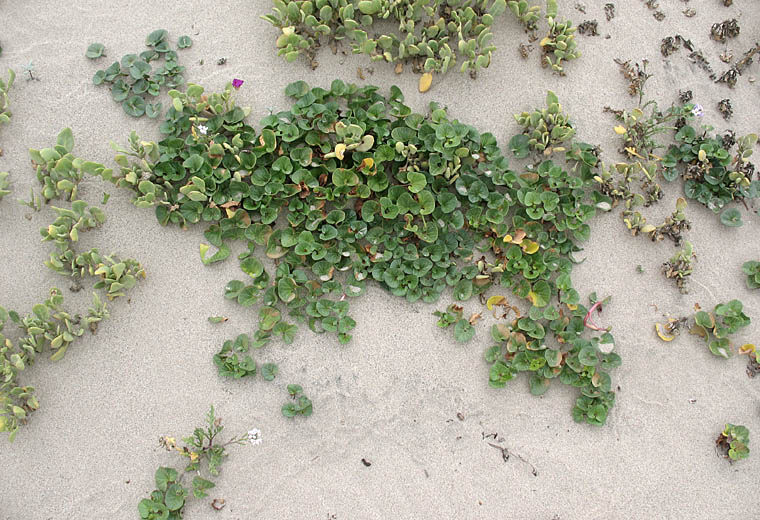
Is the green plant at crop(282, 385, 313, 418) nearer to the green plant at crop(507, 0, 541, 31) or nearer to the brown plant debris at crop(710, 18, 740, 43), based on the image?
the green plant at crop(507, 0, 541, 31)

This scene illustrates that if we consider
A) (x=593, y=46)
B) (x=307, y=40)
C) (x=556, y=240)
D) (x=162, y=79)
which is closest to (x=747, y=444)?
(x=556, y=240)

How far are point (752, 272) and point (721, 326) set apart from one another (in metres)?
0.42

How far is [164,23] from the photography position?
13.0 feet

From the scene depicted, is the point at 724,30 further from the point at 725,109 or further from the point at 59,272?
the point at 59,272

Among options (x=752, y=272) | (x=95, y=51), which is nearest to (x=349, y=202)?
(x=95, y=51)

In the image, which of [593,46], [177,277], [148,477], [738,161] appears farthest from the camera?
[593,46]

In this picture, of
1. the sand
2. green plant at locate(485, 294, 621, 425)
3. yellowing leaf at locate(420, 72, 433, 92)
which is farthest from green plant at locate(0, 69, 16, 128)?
green plant at locate(485, 294, 621, 425)

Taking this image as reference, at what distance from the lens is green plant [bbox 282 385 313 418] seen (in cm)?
326

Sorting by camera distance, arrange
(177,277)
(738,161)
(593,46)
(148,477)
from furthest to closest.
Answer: (593,46) < (738,161) < (177,277) < (148,477)

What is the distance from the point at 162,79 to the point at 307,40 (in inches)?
35.7

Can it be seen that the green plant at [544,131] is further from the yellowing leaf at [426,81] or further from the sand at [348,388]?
→ the yellowing leaf at [426,81]

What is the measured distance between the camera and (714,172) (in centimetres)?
377

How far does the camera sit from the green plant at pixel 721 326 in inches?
138

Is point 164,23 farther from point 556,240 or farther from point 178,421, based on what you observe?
point 556,240
